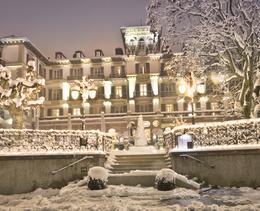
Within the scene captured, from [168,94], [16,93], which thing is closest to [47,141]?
[16,93]

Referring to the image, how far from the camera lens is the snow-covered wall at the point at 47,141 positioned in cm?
1846

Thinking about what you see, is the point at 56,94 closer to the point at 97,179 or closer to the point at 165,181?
the point at 97,179

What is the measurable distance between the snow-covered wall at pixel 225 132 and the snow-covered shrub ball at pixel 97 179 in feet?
19.6

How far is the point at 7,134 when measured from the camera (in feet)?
60.8

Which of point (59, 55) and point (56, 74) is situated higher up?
point (59, 55)

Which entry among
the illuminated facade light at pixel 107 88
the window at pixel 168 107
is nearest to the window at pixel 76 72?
the illuminated facade light at pixel 107 88

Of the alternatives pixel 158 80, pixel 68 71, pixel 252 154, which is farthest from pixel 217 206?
pixel 68 71

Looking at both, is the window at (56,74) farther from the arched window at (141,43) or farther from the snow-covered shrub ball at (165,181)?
the snow-covered shrub ball at (165,181)

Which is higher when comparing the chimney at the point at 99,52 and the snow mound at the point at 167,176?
the chimney at the point at 99,52

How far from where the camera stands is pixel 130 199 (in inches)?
564

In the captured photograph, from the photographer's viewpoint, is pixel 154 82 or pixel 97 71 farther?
pixel 97 71

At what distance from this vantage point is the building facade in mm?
53438

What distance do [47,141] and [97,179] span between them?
185 inches

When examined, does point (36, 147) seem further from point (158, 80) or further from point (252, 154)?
point (158, 80)
